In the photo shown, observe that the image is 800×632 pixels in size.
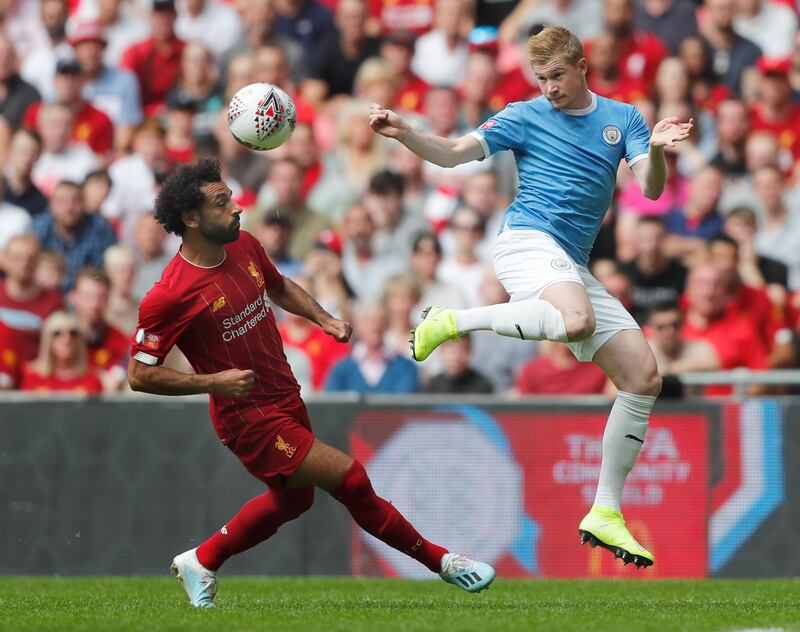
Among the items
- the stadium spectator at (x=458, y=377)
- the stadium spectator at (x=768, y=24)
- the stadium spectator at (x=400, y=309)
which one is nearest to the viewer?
the stadium spectator at (x=458, y=377)

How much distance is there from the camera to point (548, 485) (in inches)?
434

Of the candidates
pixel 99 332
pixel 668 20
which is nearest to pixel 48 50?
pixel 99 332

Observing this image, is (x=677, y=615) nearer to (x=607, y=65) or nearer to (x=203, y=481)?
(x=203, y=481)

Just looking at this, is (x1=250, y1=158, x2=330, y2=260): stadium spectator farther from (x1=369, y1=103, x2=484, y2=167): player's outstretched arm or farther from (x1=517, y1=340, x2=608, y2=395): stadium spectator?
(x1=369, y1=103, x2=484, y2=167): player's outstretched arm

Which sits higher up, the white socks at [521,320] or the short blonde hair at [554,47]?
the short blonde hair at [554,47]

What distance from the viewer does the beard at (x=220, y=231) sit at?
25.0ft

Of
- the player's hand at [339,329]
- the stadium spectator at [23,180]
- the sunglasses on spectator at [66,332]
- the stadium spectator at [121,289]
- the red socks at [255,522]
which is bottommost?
the red socks at [255,522]

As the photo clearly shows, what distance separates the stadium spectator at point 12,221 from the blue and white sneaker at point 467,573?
7663mm

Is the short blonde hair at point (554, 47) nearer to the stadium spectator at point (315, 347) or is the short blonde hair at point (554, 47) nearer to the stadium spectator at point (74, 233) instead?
the stadium spectator at point (315, 347)

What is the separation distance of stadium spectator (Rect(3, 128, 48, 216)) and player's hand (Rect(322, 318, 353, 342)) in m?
7.22

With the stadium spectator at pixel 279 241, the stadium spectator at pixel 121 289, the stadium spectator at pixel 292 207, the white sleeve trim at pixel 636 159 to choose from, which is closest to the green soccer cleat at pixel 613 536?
the white sleeve trim at pixel 636 159

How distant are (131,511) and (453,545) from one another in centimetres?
247

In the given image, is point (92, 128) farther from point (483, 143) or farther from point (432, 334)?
point (432, 334)

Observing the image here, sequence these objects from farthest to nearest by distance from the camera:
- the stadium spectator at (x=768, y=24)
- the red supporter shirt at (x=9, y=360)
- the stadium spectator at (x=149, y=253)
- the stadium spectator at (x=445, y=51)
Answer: the stadium spectator at (x=445, y=51), the stadium spectator at (x=768, y=24), the stadium spectator at (x=149, y=253), the red supporter shirt at (x=9, y=360)
